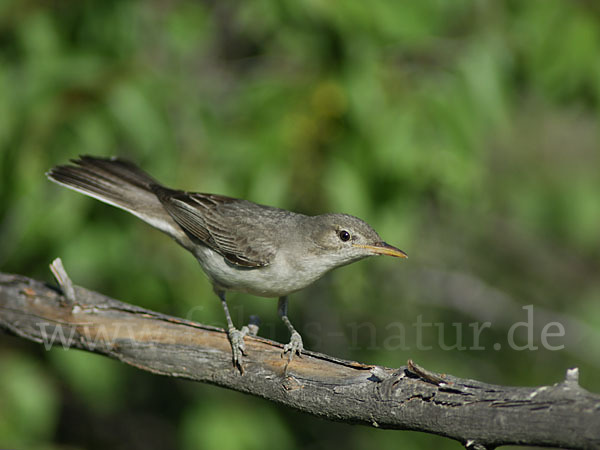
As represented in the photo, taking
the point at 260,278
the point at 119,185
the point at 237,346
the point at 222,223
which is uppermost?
the point at 119,185

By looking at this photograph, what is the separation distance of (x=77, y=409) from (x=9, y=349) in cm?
184

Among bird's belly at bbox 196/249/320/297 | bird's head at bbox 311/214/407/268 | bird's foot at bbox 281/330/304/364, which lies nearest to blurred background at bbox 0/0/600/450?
bird's head at bbox 311/214/407/268

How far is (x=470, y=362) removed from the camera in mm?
7895

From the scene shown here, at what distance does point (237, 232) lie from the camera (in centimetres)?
479

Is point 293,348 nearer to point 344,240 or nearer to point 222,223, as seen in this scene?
point 344,240

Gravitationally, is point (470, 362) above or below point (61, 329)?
above

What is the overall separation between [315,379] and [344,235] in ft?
4.23

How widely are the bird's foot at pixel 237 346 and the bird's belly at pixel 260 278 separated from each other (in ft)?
1.50

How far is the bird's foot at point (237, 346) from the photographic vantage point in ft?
12.3

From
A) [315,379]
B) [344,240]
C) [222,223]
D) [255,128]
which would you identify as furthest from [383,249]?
[255,128]

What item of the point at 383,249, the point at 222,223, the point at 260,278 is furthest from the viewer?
the point at 222,223

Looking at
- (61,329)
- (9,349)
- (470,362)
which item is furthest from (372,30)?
(470,362)

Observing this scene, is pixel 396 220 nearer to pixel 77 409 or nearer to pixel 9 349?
pixel 9 349

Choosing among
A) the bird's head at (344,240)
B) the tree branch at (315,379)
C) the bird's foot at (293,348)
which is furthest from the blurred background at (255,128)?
the bird's foot at (293,348)
